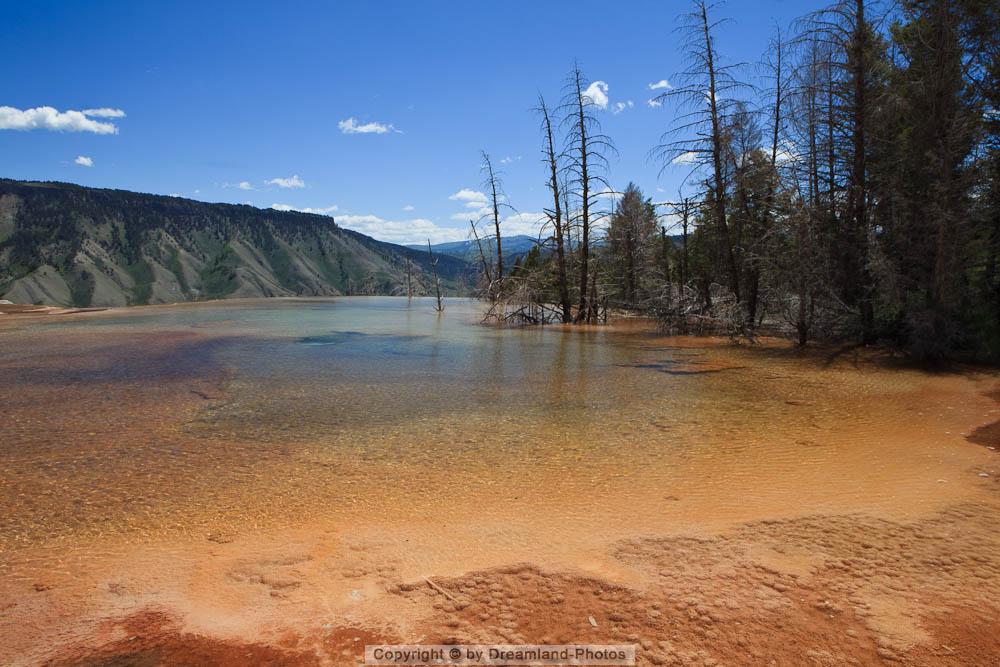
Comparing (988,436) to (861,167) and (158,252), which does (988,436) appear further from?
(158,252)

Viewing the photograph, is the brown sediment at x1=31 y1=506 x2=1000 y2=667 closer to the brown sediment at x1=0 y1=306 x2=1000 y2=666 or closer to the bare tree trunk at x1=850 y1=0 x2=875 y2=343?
the brown sediment at x1=0 y1=306 x2=1000 y2=666

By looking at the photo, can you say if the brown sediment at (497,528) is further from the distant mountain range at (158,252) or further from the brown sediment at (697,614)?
the distant mountain range at (158,252)

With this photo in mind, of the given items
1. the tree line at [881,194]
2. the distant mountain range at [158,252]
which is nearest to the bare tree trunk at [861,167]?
the tree line at [881,194]

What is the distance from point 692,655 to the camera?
2.84 metres

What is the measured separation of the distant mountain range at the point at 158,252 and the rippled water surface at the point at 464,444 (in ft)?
264

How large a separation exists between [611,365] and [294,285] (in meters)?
128

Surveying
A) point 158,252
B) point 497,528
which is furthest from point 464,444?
point 158,252

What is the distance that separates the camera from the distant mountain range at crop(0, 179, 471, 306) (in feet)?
335

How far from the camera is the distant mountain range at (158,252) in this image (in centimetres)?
10200

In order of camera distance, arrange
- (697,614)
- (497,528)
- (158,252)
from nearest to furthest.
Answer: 1. (697,614)
2. (497,528)
3. (158,252)

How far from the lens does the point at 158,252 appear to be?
120m

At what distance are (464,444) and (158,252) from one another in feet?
450

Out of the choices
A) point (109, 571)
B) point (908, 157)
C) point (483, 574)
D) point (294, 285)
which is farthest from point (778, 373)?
point (294, 285)

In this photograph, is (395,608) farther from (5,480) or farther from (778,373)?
(778,373)
